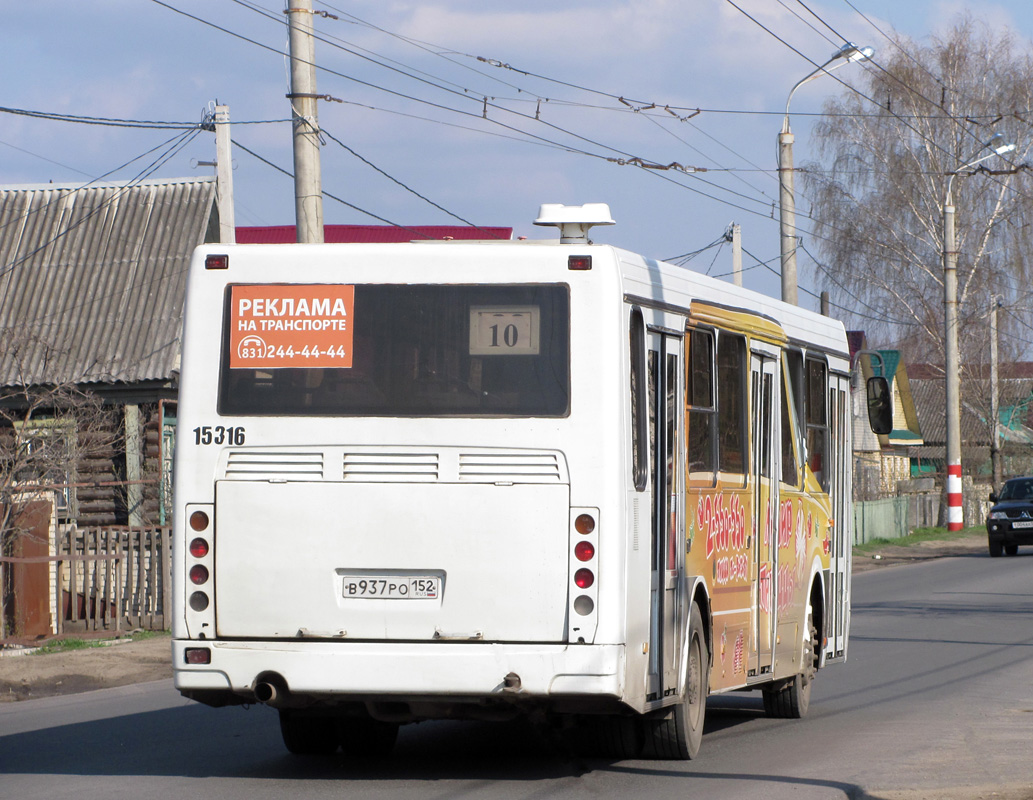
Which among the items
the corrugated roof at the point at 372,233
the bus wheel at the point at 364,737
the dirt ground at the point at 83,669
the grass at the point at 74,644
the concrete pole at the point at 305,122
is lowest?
the dirt ground at the point at 83,669

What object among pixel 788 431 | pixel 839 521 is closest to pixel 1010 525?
pixel 839 521

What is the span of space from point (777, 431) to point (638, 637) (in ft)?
10.1

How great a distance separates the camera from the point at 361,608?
783cm

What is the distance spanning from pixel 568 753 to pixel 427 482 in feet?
7.39

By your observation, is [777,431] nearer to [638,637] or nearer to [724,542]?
[724,542]

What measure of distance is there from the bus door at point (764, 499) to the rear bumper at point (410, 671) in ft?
9.06

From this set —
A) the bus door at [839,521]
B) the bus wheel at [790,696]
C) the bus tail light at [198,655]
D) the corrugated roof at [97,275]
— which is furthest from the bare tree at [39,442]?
the bus tail light at [198,655]

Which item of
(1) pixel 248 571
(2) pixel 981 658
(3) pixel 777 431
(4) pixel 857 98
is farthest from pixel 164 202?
(4) pixel 857 98

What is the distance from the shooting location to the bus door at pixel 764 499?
1020cm

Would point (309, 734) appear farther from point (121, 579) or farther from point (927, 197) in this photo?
point (927, 197)

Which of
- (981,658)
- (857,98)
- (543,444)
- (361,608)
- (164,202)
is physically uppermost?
(857,98)

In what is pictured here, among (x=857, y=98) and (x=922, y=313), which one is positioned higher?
(x=857, y=98)

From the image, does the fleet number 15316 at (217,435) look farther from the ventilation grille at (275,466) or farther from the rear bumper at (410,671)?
the rear bumper at (410,671)

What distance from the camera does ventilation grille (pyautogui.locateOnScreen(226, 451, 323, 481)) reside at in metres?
7.99
